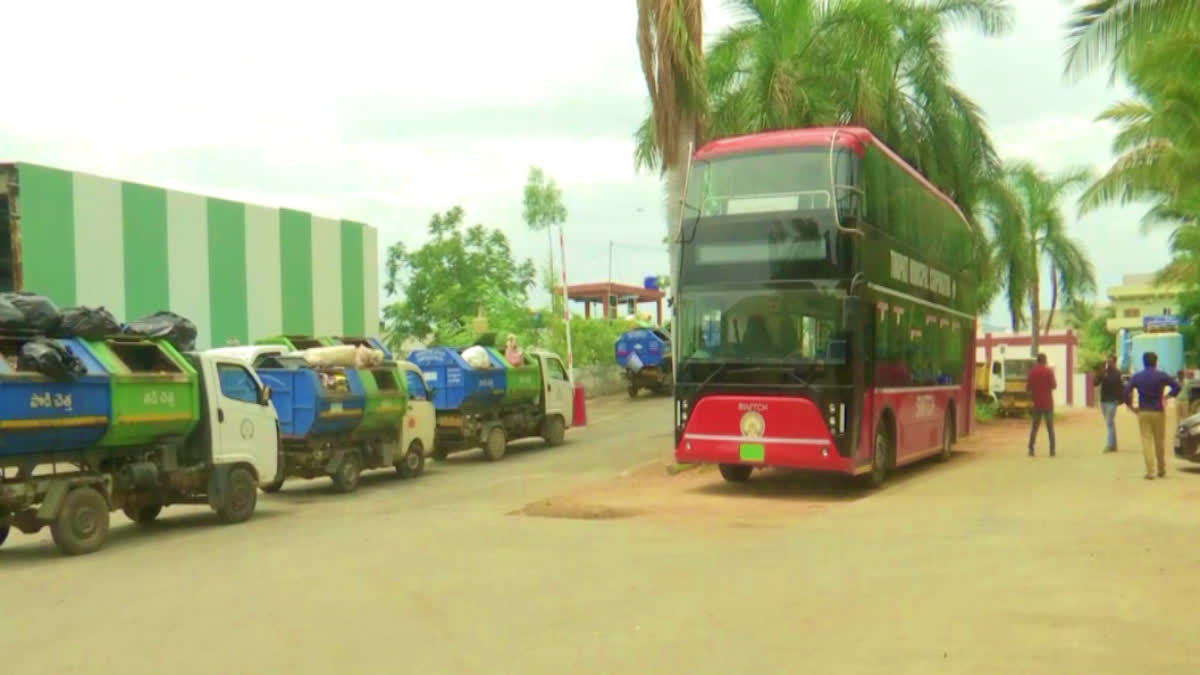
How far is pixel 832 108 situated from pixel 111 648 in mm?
18758

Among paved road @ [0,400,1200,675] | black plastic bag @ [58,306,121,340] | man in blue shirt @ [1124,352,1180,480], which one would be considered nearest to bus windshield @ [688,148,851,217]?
paved road @ [0,400,1200,675]

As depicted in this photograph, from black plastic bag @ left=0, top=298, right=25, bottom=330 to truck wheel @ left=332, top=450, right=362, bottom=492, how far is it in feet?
21.3

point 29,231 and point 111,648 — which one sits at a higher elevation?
point 29,231

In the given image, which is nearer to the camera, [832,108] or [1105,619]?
[1105,619]

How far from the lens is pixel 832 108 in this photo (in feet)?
74.6

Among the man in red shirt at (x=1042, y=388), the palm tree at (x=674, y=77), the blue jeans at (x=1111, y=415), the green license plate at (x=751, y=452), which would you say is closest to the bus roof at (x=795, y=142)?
the palm tree at (x=674, y=77)

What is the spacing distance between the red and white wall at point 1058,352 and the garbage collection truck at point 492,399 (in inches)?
1113

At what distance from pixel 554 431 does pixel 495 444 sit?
8.96ft

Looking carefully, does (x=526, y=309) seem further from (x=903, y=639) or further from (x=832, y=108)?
(x=903, y=639)

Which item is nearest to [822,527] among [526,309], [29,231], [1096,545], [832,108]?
[1096,545]

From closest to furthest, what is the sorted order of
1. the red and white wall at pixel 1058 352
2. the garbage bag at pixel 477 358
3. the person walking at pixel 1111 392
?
the person walking at pixel 1111 392 < the garbage bag at pixel 477 358 < the red and white wall at pixel 1058 352

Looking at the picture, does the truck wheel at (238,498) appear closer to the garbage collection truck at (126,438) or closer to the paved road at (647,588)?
the garbage collection truck at (126,438)

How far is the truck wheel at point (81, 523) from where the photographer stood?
11.1 meters

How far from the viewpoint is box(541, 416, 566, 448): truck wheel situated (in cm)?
2450
